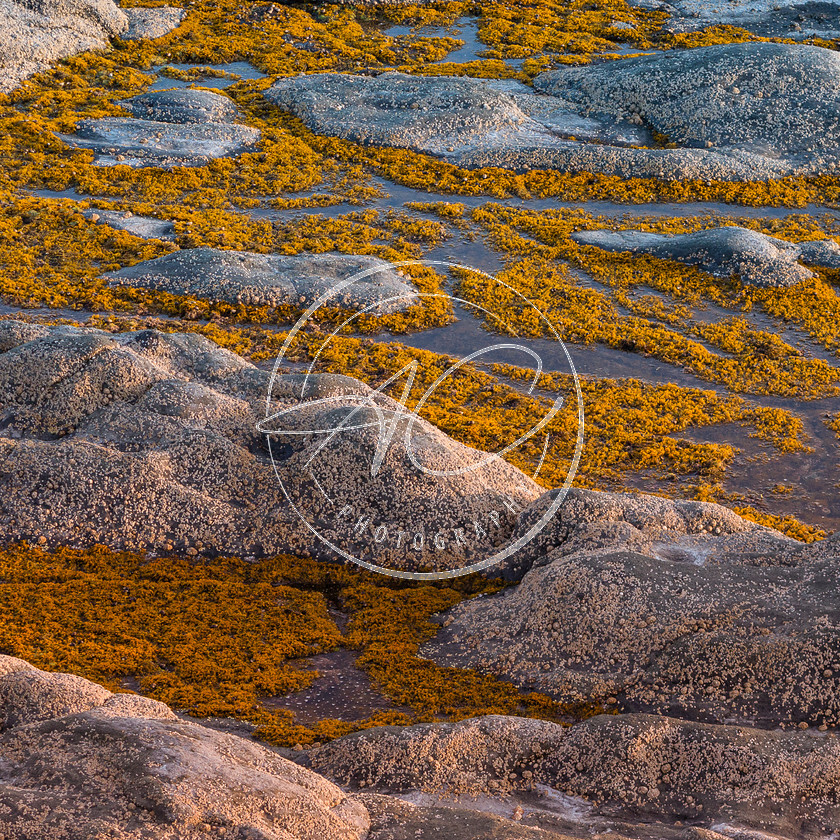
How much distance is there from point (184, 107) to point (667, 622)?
55.1ft

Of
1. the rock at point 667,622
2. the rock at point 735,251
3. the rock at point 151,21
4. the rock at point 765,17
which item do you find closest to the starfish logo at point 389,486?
the rock at point 667,622

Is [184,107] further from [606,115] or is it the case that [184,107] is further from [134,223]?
[606,115]

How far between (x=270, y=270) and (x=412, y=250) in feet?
8.45

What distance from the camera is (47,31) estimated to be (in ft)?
74.0

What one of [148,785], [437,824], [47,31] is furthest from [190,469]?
[47,31]

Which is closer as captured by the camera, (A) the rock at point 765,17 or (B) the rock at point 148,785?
(B) the rock at point 148,785

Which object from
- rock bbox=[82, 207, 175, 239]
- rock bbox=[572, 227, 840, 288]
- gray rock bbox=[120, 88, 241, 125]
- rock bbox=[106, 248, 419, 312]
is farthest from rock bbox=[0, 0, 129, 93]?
rock bbox=[572, 227, 840, 288]

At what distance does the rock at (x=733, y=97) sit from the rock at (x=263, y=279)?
8.99m

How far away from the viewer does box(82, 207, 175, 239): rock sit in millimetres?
15802

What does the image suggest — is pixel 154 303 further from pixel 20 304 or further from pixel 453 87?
pixel 453 87

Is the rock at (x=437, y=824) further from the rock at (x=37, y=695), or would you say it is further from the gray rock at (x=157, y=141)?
the gray rock at (x=157, y=141)

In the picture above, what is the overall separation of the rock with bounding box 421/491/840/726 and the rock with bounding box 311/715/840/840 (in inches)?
20.5

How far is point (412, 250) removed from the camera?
51.7 ft

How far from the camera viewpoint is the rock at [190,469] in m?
8.93
